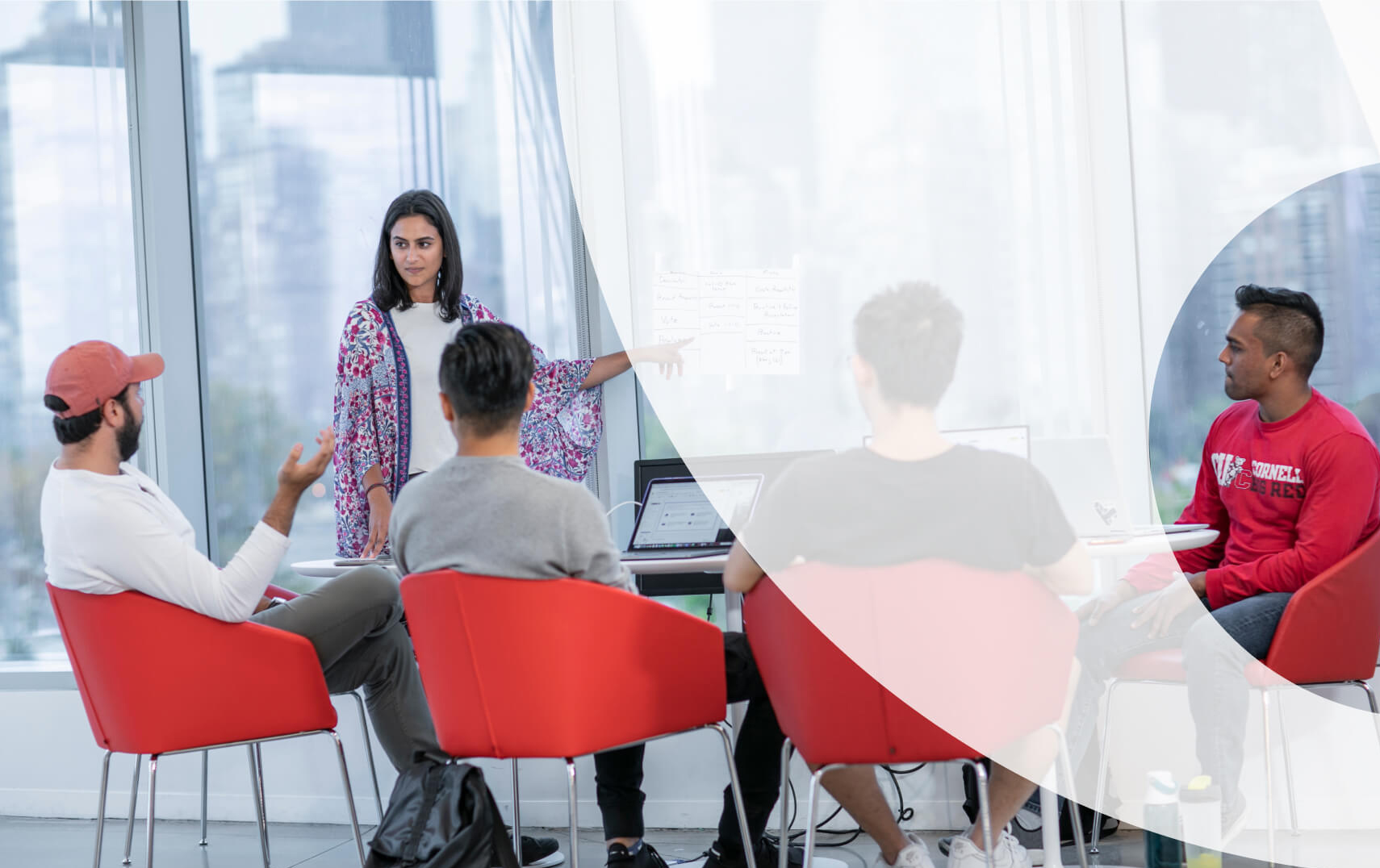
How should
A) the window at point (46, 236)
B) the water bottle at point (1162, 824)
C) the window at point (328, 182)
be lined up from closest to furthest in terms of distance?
the water bottle at point (1162, 824), the window at point (328, 182), the window at point (46, 236)

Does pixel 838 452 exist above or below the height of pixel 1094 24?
below

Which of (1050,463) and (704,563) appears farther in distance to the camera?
(704,563)

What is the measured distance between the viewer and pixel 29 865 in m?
2.84

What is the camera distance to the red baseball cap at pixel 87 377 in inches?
86.5

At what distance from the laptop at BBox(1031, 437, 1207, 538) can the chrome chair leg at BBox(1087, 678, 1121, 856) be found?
762 mm

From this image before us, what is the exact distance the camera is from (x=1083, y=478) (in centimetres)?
153

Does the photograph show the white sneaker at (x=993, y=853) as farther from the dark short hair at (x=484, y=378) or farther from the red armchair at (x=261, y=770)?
the red armchair at (x=261, y=770)

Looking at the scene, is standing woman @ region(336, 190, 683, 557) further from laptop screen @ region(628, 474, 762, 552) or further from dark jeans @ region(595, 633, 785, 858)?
dark jeans @ region(595, 633, 785, 858)

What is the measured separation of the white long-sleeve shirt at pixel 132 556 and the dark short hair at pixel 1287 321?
5.32 feet

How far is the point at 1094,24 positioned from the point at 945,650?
0.78 meters

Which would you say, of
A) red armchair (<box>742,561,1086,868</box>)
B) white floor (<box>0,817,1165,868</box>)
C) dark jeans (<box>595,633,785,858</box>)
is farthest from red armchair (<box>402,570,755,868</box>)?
white floor (<box>0,817,1165,868</box>)

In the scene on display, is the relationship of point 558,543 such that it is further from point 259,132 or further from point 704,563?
point 259,132

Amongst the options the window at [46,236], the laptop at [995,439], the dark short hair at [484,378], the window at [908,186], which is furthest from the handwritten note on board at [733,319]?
the window at [46,236]

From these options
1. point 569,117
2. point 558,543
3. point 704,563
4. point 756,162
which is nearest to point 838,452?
point 756,162
